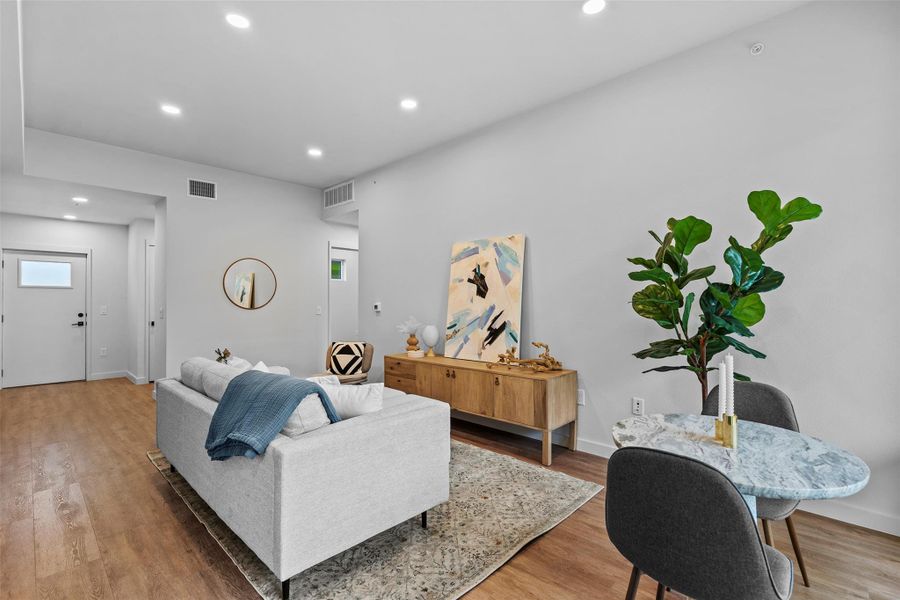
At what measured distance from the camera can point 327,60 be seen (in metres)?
2.96

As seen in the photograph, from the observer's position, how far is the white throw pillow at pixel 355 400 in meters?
2.01

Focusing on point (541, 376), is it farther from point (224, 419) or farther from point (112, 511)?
point (112, 511)

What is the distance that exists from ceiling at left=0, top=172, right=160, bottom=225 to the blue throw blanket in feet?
13.4

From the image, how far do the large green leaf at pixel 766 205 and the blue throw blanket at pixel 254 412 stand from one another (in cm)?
232

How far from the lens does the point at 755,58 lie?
2.61 m

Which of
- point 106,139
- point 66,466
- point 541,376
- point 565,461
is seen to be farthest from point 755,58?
point 106,139

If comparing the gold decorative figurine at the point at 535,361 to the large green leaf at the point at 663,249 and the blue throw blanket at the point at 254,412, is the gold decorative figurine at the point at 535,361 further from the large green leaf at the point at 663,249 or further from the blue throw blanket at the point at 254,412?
the blue throw blanket at the point at 254,412

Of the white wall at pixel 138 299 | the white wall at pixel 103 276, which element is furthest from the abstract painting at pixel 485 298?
the white wall at pixel 103 276

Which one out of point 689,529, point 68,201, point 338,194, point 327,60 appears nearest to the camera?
point 689,529

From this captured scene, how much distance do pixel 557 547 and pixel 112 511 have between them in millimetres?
2506

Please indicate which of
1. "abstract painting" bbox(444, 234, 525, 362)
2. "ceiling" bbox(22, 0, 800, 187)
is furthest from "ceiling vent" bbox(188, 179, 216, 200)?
"abstract painting" bbox(444, 234, 525, 362)

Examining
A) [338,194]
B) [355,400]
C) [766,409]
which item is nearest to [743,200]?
[766,409]

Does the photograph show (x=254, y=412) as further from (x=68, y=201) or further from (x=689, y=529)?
(x=68, y=201)

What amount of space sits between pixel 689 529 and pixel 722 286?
1599 millimetres
